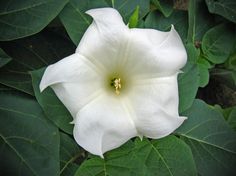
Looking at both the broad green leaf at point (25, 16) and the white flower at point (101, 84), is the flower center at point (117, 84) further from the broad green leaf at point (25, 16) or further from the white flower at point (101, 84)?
the broad green leaf at point (25, 16)

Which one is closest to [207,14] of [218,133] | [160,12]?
[160,12]

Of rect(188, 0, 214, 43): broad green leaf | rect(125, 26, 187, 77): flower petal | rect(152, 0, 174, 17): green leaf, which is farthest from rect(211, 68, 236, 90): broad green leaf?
rect(125, 26, 187, 77): flower petal

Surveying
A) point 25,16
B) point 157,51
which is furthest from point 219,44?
point 25,16

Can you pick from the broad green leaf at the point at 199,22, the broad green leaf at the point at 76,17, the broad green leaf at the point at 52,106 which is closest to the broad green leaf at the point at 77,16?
the broad green leaf at the point at 76,17

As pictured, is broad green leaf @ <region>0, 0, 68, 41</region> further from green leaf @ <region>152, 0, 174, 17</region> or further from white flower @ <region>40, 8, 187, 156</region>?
green leaf @ <region>152, 0, 174, 17</region>

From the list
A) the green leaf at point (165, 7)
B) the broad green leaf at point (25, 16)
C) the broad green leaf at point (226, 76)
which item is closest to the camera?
the broad green leaf at point (25, 16)

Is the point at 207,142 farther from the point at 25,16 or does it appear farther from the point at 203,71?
the point at 25,16

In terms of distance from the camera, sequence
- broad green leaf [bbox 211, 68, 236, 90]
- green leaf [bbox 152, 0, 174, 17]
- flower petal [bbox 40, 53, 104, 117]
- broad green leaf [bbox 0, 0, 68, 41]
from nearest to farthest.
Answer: flower petal [bbox 40, 53, 104, 117] → broad green leaf [bbox 0, 0, 68, 41] → green leaf [bbox 152, 0, 174, 17] → broad green leaf [bbox 211, 68, 236, 90]
